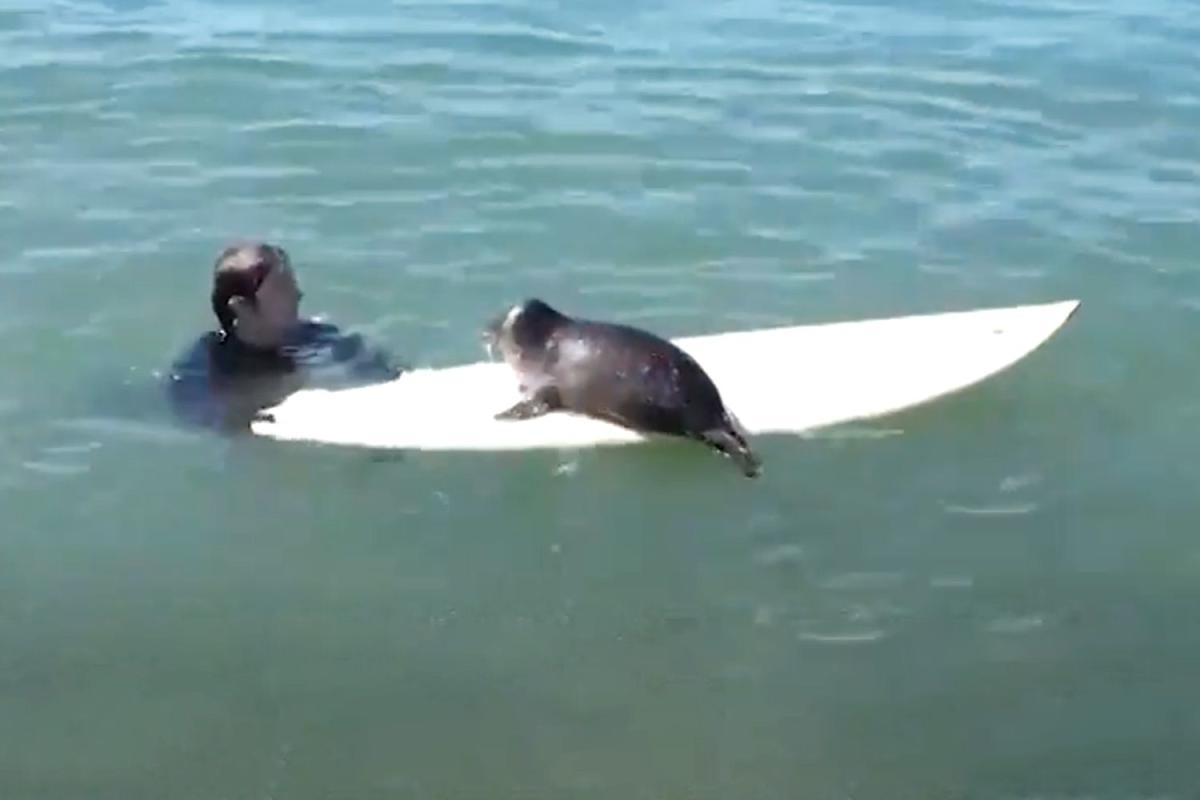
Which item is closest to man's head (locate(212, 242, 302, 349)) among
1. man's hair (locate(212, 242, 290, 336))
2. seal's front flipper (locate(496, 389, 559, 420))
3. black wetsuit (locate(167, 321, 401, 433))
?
man's hair (locate(212, 242, 290, 336))

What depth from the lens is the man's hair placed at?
8.71 meters

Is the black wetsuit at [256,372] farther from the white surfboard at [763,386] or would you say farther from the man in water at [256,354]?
the white surfboard at [763,386]

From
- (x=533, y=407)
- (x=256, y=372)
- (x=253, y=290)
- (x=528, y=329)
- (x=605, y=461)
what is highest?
(x=253, y=290)

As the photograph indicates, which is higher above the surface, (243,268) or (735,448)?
(243,268)

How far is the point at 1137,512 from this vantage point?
788 cm

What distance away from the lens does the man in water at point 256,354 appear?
28.7 ft

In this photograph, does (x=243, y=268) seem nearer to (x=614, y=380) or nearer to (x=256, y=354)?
(x=256, y=354)

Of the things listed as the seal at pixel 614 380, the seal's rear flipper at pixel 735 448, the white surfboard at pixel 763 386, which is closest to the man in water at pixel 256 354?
the white surfboard at pixel 763 386

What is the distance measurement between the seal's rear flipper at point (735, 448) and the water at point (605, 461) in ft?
0.25

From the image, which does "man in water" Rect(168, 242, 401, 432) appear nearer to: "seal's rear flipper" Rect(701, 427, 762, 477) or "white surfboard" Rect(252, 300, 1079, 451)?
"white surfboard" Rect(252, 300, 1079, 451)

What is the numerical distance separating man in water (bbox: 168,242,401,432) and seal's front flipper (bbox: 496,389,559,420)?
0.83m

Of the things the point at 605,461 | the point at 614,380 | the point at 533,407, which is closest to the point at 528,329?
the point at 533,407

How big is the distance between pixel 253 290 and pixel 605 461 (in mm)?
1896

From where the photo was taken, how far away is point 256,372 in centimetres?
905
